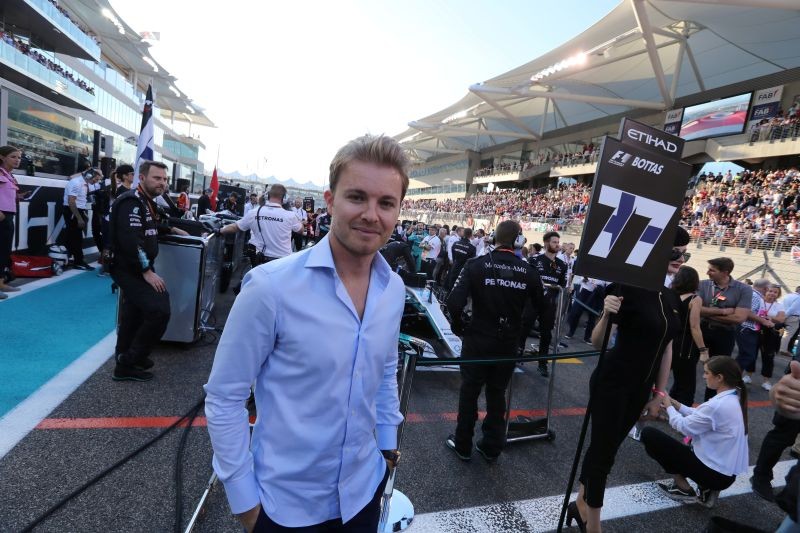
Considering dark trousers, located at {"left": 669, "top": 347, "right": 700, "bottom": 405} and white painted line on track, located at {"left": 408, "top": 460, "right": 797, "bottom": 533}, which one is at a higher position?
dark trousers, located at {"left": 669, "top": 347, "right": 700, "bottom": 405}

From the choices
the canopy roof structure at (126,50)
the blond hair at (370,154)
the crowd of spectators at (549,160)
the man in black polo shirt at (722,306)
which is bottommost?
the man in black polo shirt at (722,306)

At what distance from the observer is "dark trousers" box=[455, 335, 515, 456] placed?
338 cm

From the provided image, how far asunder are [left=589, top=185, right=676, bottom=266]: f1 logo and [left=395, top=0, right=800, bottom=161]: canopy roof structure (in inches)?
781

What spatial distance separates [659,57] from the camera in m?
27.2

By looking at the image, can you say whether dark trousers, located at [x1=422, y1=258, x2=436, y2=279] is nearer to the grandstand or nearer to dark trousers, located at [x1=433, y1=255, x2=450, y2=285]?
dark trousers, located at [x1=433, y1=255, x2=450, y2=285]

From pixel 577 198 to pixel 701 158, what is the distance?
7.78 metres

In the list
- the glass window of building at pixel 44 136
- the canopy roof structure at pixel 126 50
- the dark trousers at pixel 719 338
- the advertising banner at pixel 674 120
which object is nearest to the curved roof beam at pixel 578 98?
the advertising banner at pixel 674 120

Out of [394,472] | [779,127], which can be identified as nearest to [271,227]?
[394,472]

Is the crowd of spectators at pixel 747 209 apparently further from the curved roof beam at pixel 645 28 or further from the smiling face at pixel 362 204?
the smiling face at pixel 362 204

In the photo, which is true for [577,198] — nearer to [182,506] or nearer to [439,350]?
[439,350]

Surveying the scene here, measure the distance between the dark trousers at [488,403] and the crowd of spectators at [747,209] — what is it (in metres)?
15.6

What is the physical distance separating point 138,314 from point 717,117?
103 ft

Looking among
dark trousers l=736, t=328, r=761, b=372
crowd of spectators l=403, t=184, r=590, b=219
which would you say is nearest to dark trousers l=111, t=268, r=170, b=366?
dark trousers l=736, t=328, r=761, b=372

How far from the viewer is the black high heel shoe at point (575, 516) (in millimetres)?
2611
